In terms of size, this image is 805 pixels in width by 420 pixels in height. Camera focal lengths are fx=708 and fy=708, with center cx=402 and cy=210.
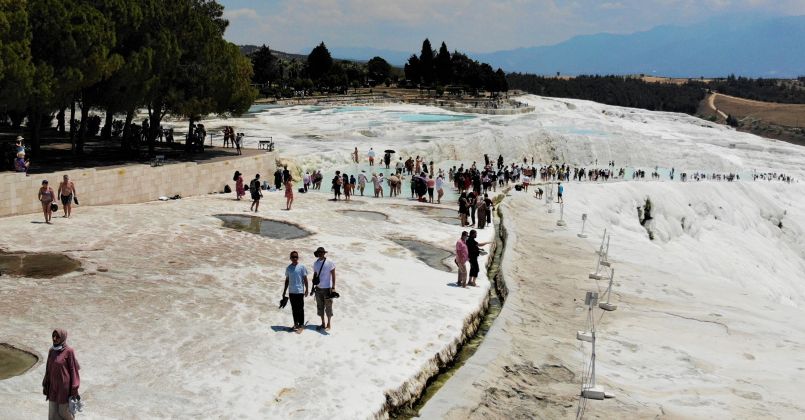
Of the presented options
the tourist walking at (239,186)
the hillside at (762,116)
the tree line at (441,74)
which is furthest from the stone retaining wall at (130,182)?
the hillside at (762,116)

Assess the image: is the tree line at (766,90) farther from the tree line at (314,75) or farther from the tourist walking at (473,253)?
the tourist walking at (473,253)

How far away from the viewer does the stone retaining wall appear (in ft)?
57.1

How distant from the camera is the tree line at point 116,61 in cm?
1955

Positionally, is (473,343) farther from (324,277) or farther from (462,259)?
(324,277)

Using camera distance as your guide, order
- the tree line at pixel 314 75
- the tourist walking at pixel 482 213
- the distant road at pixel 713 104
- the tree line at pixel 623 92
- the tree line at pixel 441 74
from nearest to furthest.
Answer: the tourist walking at pixel 482 213 < the tree line at pixel 314 75 < the tree line at pixel 441 74 < the distant road at pixel 713 104 < the tree line at pixel 623 92

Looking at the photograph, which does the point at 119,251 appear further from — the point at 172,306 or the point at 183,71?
the point at 183,71

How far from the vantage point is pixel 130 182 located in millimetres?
21594

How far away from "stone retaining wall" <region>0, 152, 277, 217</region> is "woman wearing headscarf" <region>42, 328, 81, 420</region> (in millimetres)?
11965

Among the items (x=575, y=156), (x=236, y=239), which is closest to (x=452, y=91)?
(x=575, y=156)

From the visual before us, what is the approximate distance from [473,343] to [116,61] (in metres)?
16.6

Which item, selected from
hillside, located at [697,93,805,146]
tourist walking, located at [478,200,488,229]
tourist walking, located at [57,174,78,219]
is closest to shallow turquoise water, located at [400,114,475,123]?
tourist walking, located at [478,200,488,229]

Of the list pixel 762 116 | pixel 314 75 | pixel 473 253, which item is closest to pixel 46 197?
pixel 473 253

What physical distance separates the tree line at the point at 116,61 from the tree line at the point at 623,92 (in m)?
111

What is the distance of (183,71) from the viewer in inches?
1090
